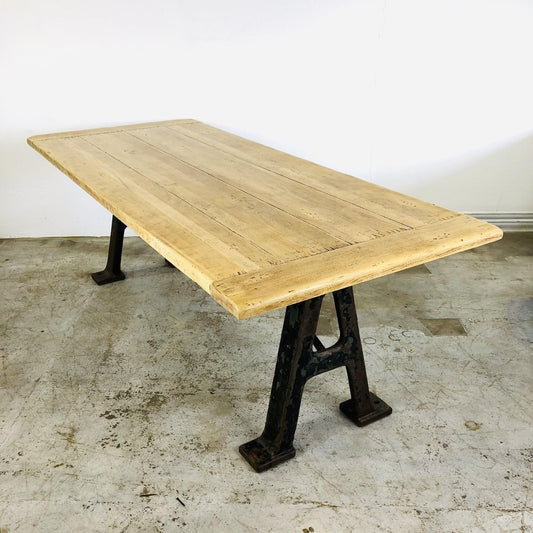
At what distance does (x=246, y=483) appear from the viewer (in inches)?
76.0

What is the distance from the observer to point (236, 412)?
225 cm

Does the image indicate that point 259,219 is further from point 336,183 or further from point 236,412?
point 236,412

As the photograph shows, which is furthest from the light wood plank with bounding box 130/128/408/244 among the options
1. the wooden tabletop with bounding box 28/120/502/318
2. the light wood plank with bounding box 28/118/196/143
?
the light wood plank with bounding box 28/118/196/143

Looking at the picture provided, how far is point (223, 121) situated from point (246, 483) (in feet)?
7.11

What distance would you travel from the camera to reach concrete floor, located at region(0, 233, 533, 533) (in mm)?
1837

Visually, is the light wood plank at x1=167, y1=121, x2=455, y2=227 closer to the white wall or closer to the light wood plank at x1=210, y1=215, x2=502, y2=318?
the light wood plank at x1=210, y1=215, x2=502, y2=318

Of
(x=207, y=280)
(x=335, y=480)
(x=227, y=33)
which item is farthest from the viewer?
(x=227, y=33)

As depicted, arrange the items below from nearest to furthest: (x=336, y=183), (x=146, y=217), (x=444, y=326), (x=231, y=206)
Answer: (x=146, y=217), (x=231, y=206), (x=336, y=183), (x=444, y=326)

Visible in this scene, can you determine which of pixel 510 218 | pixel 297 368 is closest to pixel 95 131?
pixel 297 368

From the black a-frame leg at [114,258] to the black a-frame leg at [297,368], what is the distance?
136cm

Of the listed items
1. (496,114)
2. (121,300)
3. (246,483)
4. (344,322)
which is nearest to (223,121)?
(121,300)

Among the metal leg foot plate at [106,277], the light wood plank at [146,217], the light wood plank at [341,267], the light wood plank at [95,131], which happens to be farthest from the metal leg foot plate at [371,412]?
the light wood plank at [95,131]

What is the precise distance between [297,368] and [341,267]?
46 cm

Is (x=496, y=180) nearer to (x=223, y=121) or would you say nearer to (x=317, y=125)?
(x=317, y=125)
